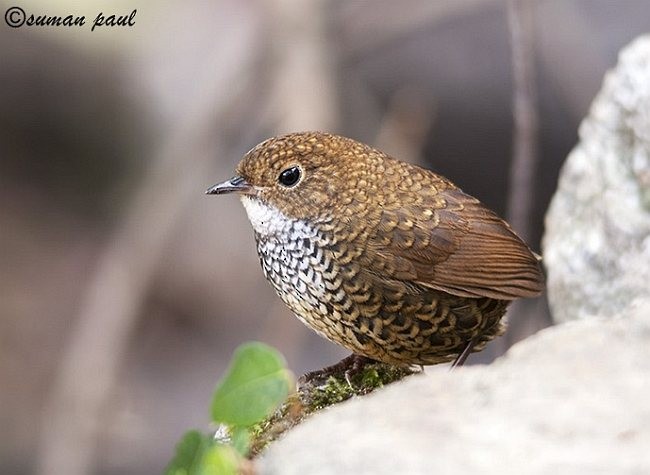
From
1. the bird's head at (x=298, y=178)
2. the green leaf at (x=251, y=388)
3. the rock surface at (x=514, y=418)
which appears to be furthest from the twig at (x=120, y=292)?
Result: the rock surface at (x=514, y=418)

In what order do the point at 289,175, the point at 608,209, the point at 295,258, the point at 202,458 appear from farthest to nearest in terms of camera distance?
the point at 608,209, the point at 289,175, the point at 295,258, the point at 202,458

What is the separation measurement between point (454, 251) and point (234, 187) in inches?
31.9

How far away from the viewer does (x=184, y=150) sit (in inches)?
271

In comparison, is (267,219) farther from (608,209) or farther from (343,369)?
(608,209)

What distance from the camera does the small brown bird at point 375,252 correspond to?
3.75 meters

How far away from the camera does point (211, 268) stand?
867 centimetres

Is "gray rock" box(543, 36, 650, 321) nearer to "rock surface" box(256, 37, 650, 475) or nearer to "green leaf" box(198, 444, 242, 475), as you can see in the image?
"rock surface" box(256, 37, 650, 475)

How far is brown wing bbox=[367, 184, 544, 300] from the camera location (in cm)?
382

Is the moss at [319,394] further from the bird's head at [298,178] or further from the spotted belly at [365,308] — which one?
the bird's head at [298,178]

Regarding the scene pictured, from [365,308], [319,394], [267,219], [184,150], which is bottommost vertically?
[319,394]

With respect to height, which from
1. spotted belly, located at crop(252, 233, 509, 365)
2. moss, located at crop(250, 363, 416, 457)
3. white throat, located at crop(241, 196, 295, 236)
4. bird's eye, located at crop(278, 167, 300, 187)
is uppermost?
bird's eye, located at crop(278, 167, 300, 187)

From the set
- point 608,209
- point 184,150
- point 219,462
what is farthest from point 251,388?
point 184,150

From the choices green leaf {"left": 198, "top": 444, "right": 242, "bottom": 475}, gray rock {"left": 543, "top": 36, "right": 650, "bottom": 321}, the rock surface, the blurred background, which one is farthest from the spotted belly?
the blurred background

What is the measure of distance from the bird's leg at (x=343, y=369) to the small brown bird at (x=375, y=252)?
0.69ft
